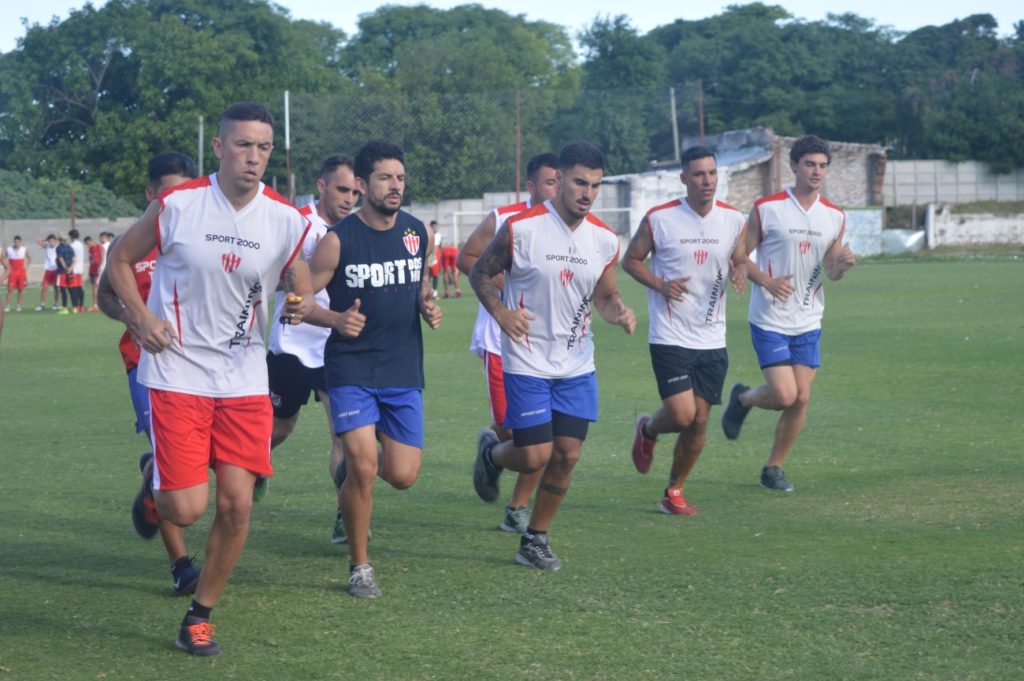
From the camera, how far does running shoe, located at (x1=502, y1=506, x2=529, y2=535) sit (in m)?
7.67

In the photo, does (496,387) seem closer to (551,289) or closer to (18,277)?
(551,289)

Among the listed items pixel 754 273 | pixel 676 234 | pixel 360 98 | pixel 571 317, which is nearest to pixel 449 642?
pixel 571 317

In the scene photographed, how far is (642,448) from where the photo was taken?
872 centimetres

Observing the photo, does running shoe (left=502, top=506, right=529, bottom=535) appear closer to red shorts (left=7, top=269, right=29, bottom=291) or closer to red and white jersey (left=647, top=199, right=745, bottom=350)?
red and white jersey (left=647, top=199, right=745, bottom=350)

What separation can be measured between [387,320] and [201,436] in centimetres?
137

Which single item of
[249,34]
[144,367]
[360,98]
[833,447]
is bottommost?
[833,447]

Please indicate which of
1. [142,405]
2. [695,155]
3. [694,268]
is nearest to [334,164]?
[142,405]

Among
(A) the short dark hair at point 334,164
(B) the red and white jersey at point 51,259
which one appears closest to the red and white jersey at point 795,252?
(A) the short dark hair at point 334,164

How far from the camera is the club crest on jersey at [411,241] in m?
6.71

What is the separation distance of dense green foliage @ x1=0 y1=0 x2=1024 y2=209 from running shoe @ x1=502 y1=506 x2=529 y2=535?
3499cm

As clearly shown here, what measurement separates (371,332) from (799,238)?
3.86 meters

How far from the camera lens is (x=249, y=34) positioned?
62.8m

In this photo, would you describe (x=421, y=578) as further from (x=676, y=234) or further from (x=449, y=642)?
(x=676, y=234)

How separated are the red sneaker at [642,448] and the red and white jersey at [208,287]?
355cm
